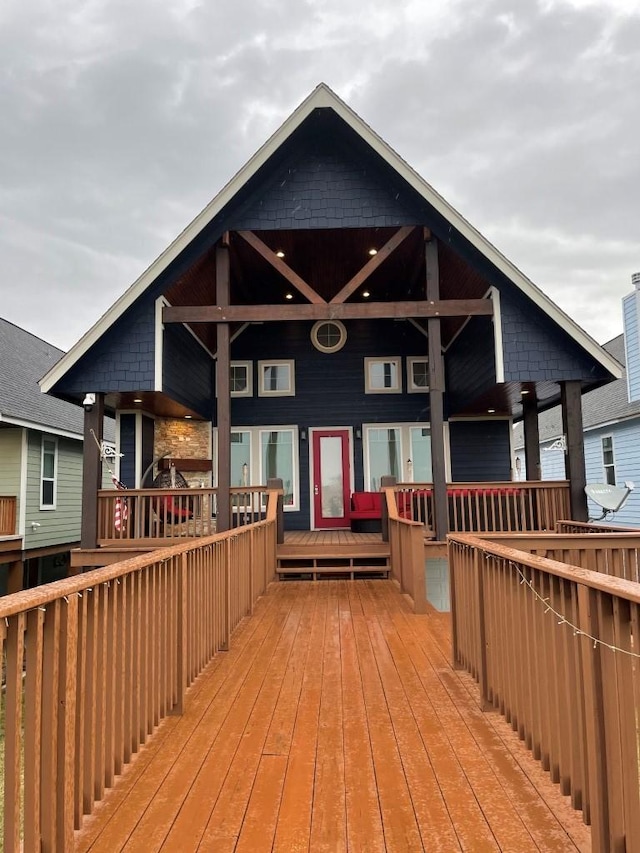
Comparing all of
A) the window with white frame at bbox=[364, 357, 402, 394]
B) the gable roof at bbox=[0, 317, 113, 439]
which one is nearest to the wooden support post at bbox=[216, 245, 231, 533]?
the window with white frame at bbox=[364, 357, 402, 394]

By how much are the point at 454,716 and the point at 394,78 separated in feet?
105

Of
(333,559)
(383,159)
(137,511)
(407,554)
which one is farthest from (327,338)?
(407,554)

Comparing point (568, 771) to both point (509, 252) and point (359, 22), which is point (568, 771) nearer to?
point (359, 22)

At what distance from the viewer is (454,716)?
3.50 m

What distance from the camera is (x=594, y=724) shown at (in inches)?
78.9

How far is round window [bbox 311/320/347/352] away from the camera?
12664 millimetres

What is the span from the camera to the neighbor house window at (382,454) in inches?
488

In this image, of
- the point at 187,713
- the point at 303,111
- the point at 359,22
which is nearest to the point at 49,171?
the point at 359,22

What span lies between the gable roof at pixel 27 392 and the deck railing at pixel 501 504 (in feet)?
28.9

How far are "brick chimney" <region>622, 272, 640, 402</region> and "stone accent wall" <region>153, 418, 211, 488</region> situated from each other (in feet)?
33.9

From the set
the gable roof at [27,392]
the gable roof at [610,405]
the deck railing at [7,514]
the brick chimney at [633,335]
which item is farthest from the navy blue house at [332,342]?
the brick chimney at [633,335]

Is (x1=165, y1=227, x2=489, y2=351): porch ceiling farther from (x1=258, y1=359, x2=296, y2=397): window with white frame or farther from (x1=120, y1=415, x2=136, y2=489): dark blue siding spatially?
(x1=120, y1=415, x2=136, y2=489): dark blue siding

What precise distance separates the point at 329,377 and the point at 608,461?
8.98 meters

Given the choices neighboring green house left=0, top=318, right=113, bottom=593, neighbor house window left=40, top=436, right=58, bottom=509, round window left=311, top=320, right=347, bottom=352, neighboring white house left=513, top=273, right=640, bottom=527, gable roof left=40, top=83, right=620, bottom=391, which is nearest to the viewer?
gable roof left=40, top=83, right=620, bottom=391
